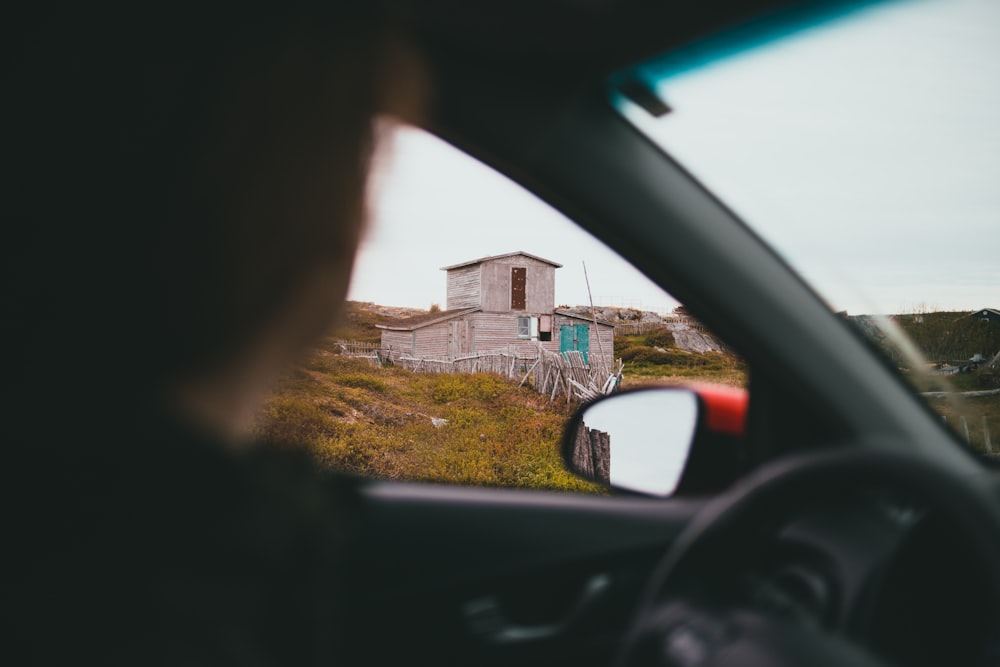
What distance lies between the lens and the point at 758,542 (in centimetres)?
113

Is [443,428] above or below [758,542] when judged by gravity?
below

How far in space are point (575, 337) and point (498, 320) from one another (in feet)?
13.1

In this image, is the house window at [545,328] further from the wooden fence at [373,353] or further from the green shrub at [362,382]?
the green shrub at [362,382]

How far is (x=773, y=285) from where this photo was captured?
4.36 feet

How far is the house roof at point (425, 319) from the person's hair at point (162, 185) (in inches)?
900

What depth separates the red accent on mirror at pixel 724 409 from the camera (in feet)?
5.79

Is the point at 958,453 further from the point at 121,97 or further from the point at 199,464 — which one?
the point at 121,97

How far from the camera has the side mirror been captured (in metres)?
1.83

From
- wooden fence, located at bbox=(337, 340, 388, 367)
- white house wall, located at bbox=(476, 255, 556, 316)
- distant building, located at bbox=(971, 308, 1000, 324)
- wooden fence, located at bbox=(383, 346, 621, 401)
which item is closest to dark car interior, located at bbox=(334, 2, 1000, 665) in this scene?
distant building, located at bbox=(971, 308, 1000, 324)

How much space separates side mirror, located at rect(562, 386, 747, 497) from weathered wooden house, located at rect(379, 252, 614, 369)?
22353mm

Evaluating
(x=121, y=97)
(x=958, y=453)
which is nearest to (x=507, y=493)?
(x=958, y=453)

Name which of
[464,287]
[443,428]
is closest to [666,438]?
[443,428]

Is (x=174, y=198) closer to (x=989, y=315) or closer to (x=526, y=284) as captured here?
(x=989, y=315)

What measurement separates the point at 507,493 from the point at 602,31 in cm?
126
